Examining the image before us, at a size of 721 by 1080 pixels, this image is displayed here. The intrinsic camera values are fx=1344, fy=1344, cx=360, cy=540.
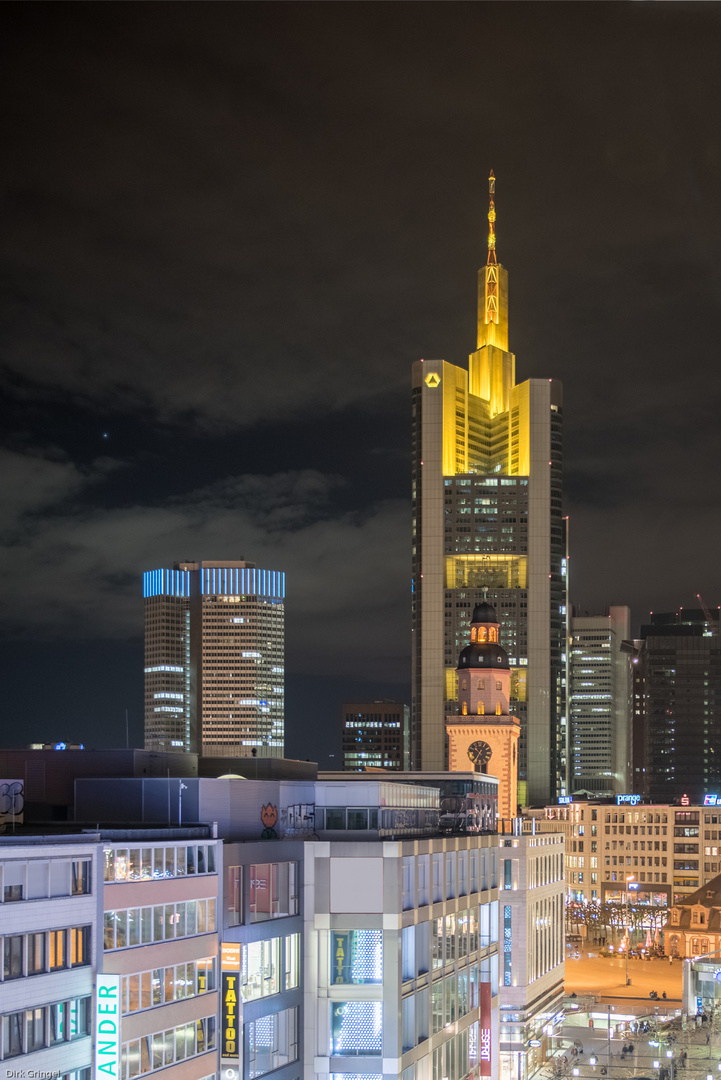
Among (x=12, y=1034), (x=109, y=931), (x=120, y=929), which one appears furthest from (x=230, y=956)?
(x=12, y=1034)

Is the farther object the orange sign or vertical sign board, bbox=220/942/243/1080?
the orange sign

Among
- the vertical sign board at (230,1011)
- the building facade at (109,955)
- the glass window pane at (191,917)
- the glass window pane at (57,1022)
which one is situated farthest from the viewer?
the vertical sign board at (230,1011)

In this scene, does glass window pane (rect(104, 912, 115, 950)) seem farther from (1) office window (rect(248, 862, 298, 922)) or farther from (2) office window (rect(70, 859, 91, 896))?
(1) office window (rect(248, 862, 298, 922))

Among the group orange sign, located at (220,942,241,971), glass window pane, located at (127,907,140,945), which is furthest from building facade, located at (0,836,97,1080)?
orange sign, located at (220,942,241,971)

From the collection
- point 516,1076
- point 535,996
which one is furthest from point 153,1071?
point 535,996

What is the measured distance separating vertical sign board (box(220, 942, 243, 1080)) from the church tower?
391ft

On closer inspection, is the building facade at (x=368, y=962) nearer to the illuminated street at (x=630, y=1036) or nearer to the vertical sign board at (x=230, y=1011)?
the vertical sign board at (x=230, y=1011)

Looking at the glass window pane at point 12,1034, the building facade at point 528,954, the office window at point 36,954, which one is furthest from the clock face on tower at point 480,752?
the glass window pane at point 12,1034

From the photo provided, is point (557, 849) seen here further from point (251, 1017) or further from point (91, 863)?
point (91, 863)

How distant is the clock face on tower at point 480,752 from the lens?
17825 cm

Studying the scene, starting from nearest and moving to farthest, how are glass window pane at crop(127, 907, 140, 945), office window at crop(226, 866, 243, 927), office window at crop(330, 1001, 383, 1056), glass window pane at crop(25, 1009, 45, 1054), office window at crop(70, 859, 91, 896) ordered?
glass window pane at crop(25, 1009, 45, 1054) < office window at crop(70, 859, 91, 896) < glass window pane at crop(127, 907, 140, 945) < office window at crop(226, 866, 243, 927) < office window at crop(330, 1001, 383, 1056)

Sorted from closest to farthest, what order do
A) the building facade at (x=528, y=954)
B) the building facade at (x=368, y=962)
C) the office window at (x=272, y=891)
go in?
the office window at (x=272, y=891) → the building facade at (x=368, y=962) → the building facade at (x=528, y=954)

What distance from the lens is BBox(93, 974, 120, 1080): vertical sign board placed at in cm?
4994

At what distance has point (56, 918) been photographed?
160 feet
